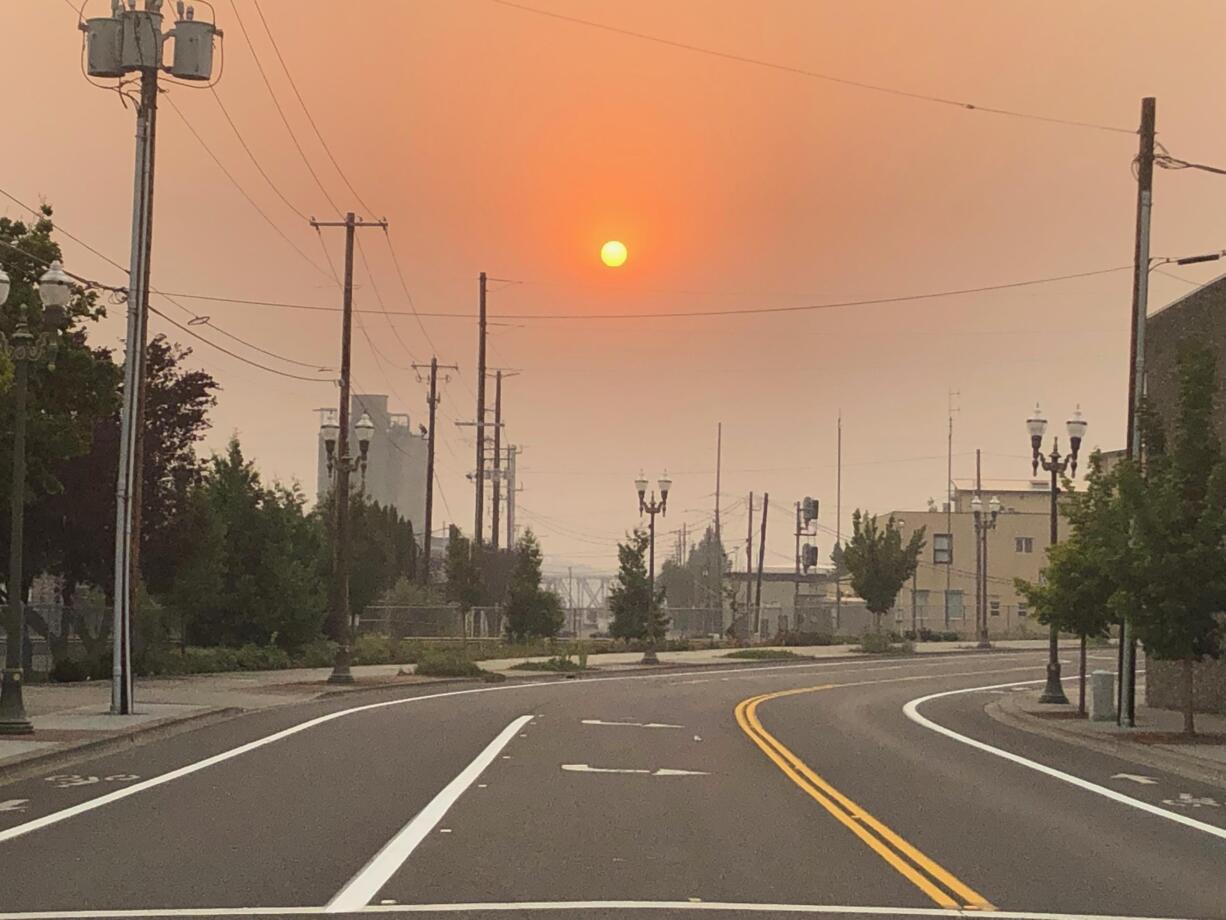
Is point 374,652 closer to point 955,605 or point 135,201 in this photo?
point 135,201

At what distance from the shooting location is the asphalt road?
34.4 feet

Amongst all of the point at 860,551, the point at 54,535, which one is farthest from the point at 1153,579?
the point at 860,551

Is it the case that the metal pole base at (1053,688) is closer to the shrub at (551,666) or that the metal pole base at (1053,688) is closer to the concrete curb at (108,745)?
the shrub at (551,666)

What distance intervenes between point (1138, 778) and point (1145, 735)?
6051 mm

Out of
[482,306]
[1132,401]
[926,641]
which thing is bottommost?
[926,641]

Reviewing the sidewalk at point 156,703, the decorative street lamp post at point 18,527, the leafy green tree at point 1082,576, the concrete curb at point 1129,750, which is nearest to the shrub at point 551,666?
the sidewalk at point 156,703

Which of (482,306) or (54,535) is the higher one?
(482,306)

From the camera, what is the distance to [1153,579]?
24859mm

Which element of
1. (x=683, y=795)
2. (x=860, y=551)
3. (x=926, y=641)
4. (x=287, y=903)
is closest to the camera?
(x=287, y=903)

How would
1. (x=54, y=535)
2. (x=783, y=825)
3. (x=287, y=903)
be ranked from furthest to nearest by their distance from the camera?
(x=54, y=535) → (x=783, y=825) → (x=287, y=903)

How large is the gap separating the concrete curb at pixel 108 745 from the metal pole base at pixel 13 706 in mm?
1199

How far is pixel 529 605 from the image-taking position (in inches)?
2530

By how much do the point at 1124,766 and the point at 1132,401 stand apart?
878cm

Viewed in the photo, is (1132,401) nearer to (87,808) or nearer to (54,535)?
(87,808)
